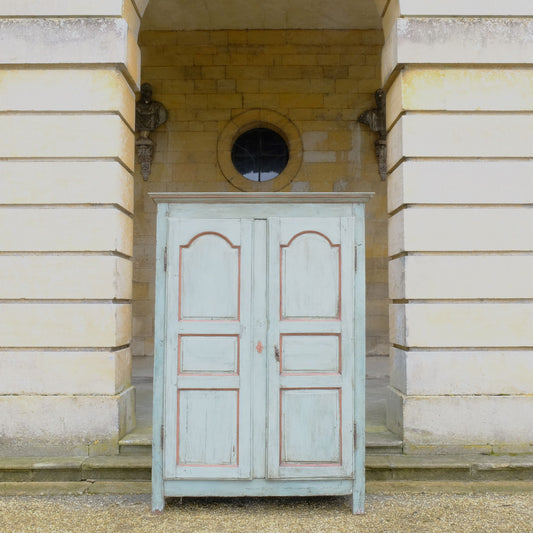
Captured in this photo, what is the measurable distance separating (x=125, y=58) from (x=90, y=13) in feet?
1.75

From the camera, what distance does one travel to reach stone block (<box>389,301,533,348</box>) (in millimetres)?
4828

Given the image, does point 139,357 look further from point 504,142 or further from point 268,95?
point 504,142

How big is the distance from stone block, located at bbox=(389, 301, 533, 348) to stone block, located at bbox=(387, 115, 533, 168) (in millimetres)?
1446

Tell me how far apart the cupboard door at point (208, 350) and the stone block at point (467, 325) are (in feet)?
6.19

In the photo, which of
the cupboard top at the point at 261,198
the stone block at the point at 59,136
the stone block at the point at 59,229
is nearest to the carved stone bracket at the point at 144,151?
the stone block at the point at 59,136

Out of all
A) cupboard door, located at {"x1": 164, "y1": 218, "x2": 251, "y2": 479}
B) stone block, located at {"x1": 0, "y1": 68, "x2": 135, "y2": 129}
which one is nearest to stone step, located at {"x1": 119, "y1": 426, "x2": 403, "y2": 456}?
→ cupboard door, located at {"x1": 164, "y1": 218, "x2": 251, "y2": 479}

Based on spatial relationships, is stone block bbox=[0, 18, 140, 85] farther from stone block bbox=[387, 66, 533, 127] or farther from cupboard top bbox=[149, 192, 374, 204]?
stone block bbox=[387, 66, 533, 127]

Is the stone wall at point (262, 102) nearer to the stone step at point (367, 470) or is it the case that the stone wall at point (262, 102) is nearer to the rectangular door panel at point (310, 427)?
the stone step at point (367, 470)

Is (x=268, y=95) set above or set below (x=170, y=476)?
above

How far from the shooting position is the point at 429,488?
4285mm

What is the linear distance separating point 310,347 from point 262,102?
21.7ft

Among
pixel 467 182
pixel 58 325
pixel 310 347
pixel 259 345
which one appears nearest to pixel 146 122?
pixel 58 325

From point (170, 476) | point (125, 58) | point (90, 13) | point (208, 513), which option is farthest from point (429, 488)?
point (90, 13)

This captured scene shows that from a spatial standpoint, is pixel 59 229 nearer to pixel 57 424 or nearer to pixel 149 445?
pixel 57 424
